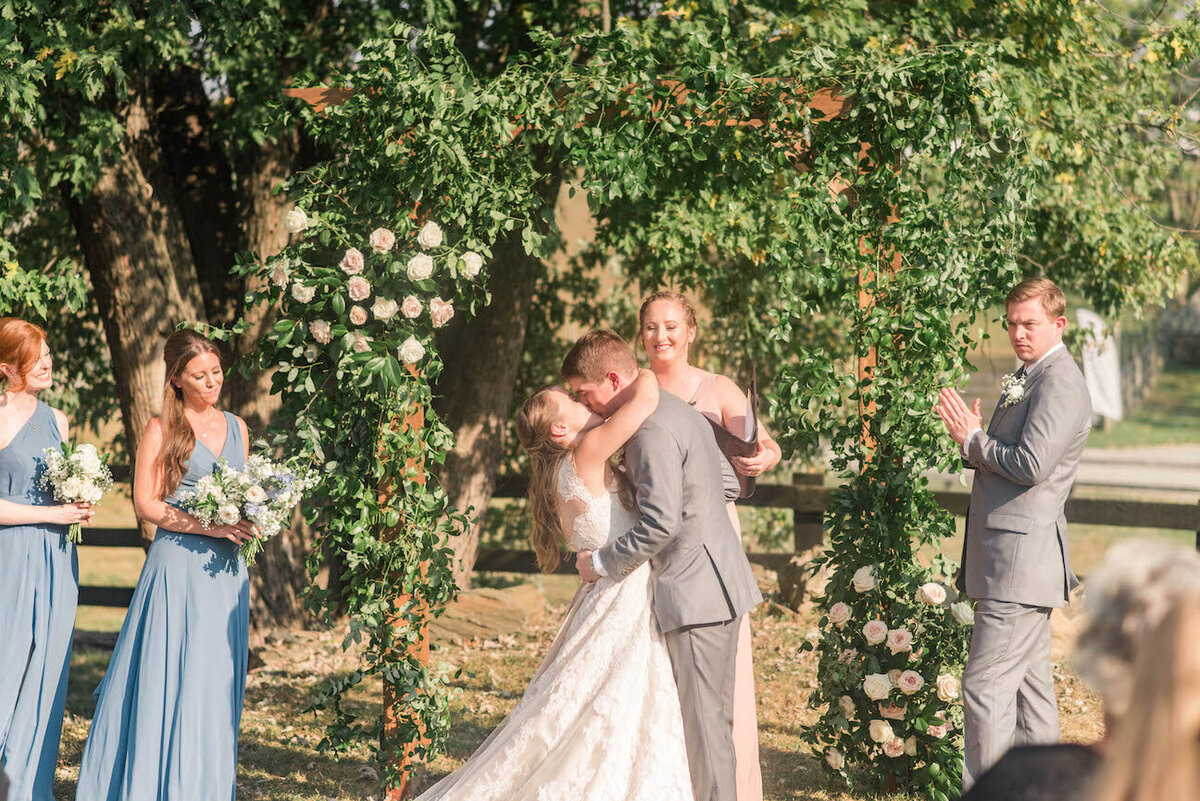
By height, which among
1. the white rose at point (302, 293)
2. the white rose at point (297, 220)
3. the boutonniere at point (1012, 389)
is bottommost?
the boutonniere at point (1012, 389)

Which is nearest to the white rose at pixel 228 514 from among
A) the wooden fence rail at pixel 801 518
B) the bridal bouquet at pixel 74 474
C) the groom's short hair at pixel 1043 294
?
the bridal bouquet at pixel 74 474

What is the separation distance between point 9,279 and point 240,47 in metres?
2.01

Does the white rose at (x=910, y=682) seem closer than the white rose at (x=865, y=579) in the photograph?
Yes

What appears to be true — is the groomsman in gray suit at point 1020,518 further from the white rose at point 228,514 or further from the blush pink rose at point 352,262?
the white rose at point 228,514

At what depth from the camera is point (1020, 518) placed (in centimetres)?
442

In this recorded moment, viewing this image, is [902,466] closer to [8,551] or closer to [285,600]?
[8,551]

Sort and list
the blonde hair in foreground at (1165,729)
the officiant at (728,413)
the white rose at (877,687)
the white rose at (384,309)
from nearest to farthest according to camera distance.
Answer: the blonde hair in foreground at (1165,729) → the officiant at (728,413) → the white rose at (384,309) → the white rose at (877,687)

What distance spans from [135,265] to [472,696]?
3519mm

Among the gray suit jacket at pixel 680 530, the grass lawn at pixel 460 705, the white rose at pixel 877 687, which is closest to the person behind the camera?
the gray suit jacket at pixel 680 530

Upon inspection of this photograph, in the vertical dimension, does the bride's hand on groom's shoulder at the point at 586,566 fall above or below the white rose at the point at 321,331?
below

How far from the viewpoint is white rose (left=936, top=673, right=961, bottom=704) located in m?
5.02

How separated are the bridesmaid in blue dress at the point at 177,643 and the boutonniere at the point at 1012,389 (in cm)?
302

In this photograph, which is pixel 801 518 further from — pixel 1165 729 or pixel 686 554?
pixel 1165 729

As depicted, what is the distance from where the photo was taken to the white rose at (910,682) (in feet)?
16.8
